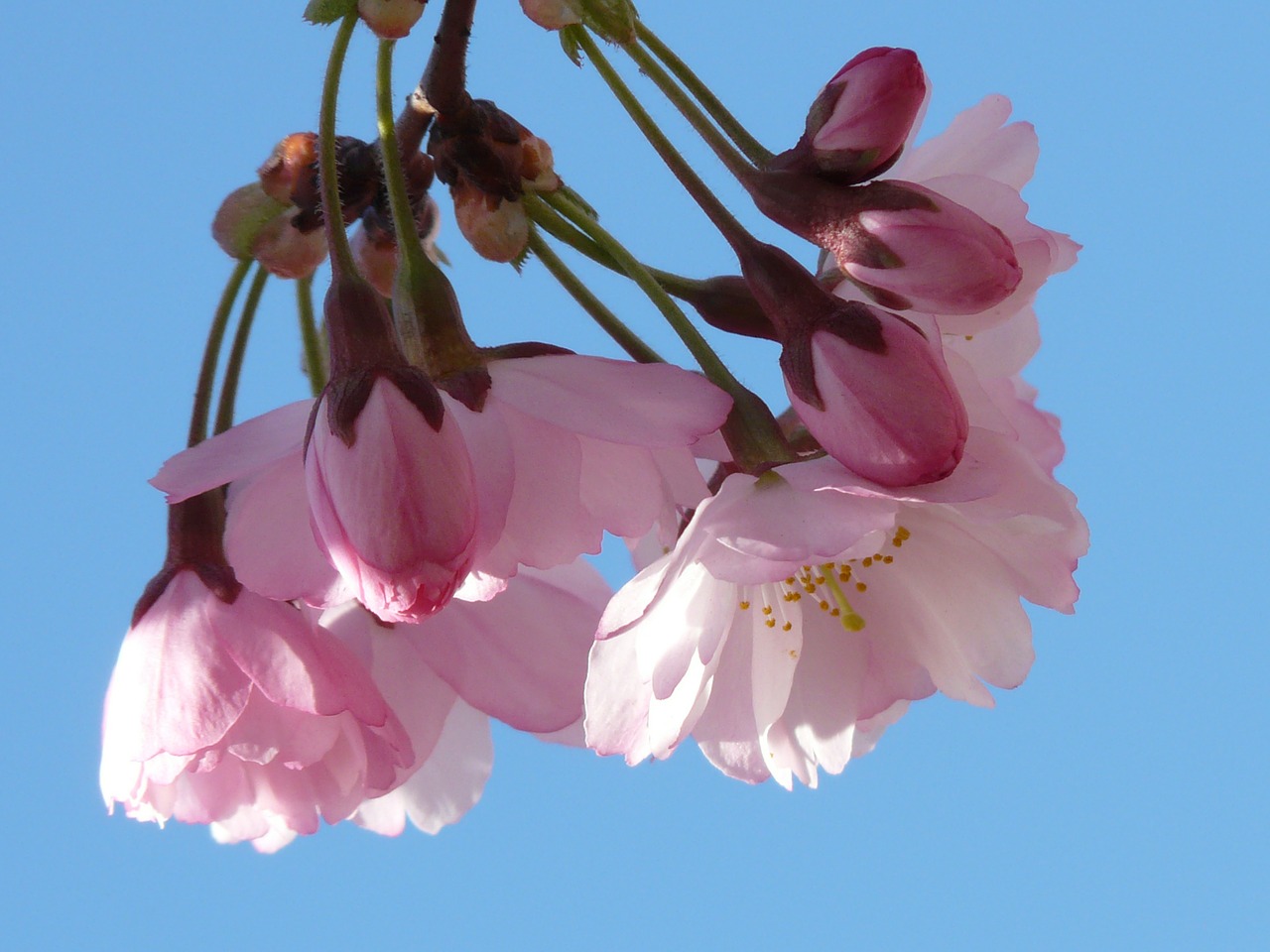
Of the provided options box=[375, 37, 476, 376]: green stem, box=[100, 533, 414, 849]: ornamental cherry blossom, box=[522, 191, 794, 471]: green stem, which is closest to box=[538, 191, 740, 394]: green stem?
box=[522, 191, 794, 471]: green stem

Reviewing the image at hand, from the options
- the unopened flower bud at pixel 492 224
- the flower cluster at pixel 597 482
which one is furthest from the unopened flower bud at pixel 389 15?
the unopened flower bud at pixel 492 224

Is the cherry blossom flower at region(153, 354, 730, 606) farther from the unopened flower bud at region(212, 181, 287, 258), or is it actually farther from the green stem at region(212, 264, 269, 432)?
the unopened flower bud at region(212, 181, 287, 258)

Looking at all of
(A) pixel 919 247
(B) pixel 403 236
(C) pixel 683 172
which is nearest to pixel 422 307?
(B) pixel 403 236

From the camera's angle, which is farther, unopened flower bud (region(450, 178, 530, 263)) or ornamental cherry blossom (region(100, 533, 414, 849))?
unopened flower bud (region(450, 178, 530, 263))

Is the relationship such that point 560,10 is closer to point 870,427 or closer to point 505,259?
point 505,259

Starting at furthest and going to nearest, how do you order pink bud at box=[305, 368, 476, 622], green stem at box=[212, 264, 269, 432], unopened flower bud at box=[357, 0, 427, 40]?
green stem at box=[212, 264, 269, 432], unopened flower bud at box=[357, 0, 427, 40], pink bud at box=[305, 368, 476, 622]

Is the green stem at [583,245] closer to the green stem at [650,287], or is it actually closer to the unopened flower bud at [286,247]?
the green stem at [650,287]
